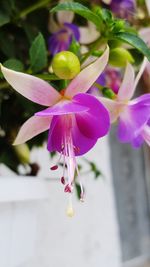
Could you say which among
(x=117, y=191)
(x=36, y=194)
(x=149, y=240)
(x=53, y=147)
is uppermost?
(x=53, y=147)

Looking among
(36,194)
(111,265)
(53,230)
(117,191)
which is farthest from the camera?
(117,191)

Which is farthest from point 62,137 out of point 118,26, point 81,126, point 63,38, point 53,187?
point 53,187

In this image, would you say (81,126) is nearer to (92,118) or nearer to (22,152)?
(92,118)

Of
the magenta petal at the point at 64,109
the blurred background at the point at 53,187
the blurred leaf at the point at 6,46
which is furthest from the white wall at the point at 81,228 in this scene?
the magenta petal at the point at 64,109

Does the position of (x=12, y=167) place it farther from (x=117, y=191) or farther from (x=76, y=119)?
(x=117, y=191)

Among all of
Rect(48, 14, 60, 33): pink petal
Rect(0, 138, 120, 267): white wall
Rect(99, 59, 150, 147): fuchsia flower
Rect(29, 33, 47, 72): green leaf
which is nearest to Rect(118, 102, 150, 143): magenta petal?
Rect(99, 59, 150, 147): fuchsia flower

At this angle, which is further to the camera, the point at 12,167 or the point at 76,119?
the point at 12,167

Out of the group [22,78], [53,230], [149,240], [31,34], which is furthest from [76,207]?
[22,78]
